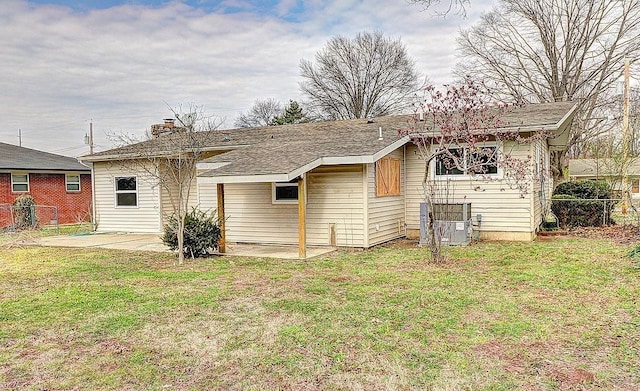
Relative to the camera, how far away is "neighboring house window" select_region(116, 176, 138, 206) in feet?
49.0

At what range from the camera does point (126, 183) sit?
594 inches

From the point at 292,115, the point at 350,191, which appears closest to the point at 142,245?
the point at 350,191

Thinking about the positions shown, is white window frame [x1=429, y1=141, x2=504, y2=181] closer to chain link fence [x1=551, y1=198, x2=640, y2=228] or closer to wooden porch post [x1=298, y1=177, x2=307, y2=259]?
chain link fence [x1=551, y1=198, x2=640, y2=228]

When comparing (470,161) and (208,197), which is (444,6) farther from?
(208,197)

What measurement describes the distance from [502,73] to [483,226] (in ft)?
57.1

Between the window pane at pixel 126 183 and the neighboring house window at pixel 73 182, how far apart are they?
7.84 metres

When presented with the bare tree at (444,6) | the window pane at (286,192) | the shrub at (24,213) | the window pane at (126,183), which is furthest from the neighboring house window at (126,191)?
the bare tree at (444,6)

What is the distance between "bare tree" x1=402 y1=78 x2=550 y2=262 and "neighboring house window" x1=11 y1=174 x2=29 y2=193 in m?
16.8

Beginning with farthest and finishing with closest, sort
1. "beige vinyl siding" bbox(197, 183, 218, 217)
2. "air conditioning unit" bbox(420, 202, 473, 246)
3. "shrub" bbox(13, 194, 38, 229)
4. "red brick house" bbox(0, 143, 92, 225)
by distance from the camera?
"red brick house" bbox(0, 143, 92, 225)
"shrub" bbox(13, 194, 38, 229)
"beige vinyl siding" bbox(197, 183, 218, 217)
"air conditioning unit" bbox(420, 202, 473, 246)

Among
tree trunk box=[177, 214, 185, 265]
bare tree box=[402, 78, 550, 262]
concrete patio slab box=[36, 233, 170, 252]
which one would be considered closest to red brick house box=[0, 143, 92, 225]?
concrete patio slab box=[36, 233, 170, 252]

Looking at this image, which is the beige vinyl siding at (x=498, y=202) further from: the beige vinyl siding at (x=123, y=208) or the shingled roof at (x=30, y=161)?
the shingled roof at (x=30, y=161)

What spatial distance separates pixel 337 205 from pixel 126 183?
26.7ft

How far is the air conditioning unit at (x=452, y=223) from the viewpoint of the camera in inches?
414

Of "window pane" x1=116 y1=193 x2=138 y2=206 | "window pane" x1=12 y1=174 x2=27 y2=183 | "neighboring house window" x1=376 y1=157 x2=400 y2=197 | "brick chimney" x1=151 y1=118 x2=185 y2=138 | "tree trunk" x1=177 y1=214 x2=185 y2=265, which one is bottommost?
"tree trunk" x1=177 y1=214 x2=185 y2=265
